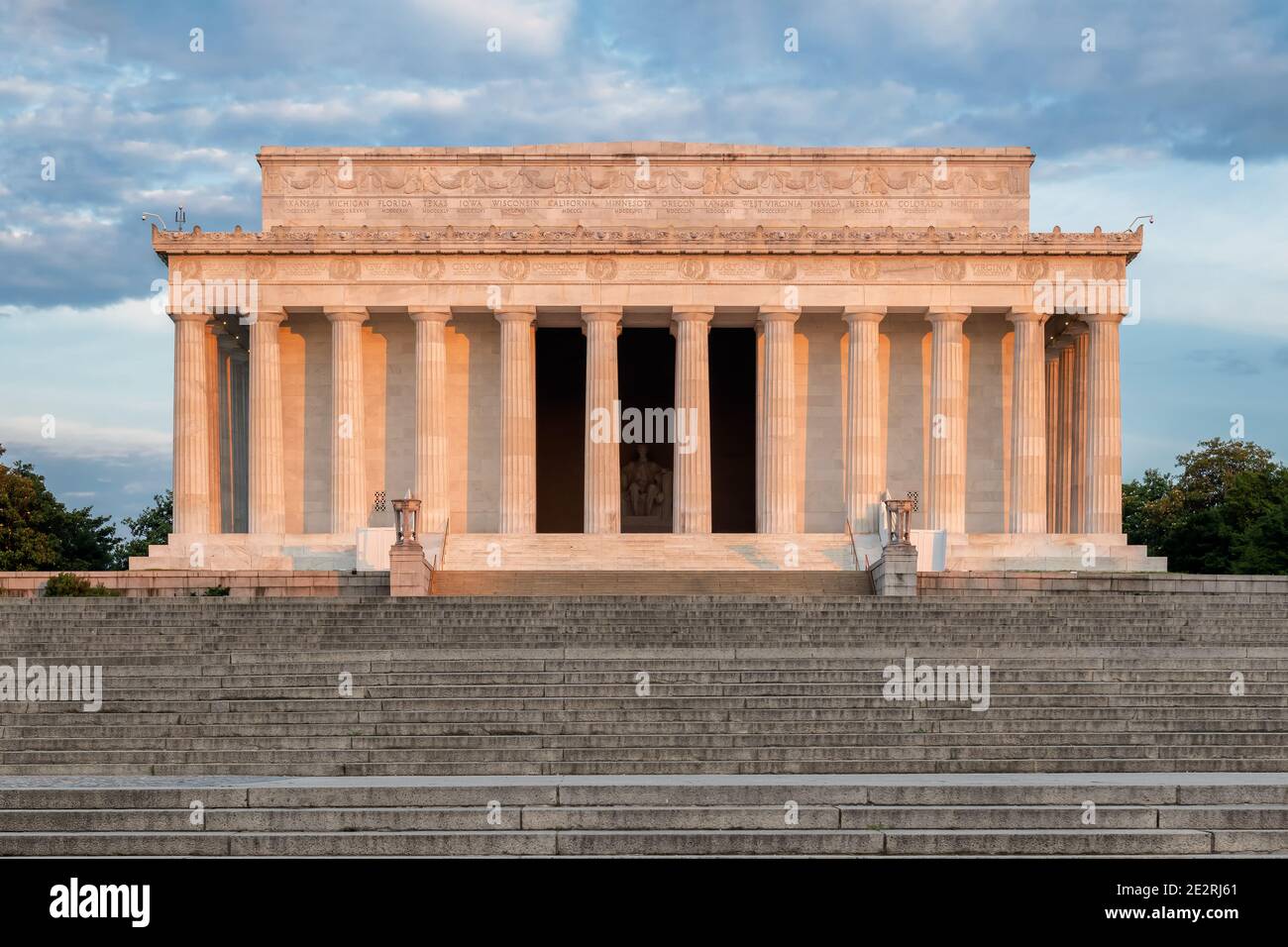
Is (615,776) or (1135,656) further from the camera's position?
(1135,656)

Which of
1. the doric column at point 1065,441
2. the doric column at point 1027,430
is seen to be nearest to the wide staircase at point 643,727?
the doric column at point 1027,430

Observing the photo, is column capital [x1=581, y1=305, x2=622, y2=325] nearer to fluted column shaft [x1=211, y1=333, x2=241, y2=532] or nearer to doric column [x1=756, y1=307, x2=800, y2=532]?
doric column [x1=756, y1=307, x2=800, y2=532]

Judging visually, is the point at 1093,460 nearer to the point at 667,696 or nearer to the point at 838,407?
the point at 838,407

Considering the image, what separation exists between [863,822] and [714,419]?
161 feet

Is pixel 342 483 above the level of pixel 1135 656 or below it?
above

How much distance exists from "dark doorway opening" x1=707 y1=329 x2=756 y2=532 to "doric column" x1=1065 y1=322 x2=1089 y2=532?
13.6 m

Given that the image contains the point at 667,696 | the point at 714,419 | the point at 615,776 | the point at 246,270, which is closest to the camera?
the point at 615,776

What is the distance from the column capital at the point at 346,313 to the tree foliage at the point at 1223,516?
104 ft

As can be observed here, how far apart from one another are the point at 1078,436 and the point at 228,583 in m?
29.5

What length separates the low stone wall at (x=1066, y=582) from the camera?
4469 centimetres
